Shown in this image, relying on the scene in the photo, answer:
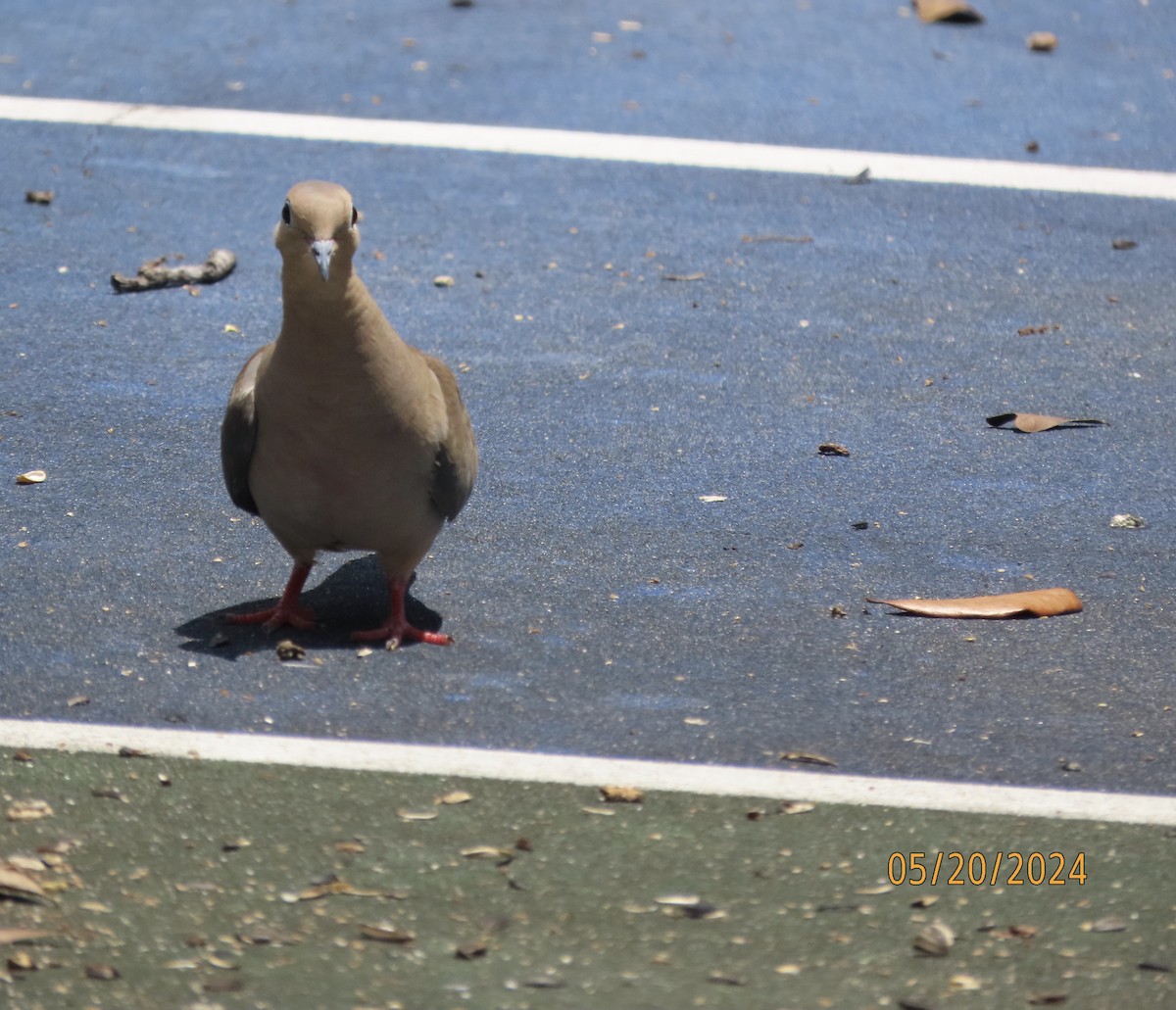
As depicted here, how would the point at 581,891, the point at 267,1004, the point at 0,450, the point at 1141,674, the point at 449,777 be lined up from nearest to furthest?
the point at 267,1004 → the point at 581,891 → the point at 449,777 → the point at 1141,674 → the point at 0,450

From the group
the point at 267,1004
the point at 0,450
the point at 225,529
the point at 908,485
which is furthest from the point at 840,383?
the point at 267,1004

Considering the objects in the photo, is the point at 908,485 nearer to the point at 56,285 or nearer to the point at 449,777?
the point at 449,777

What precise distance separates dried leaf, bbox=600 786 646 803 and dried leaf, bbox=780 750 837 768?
0.41 meters

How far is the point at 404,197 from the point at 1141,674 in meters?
4.91

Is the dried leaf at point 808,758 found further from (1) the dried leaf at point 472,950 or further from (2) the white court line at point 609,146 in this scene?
(2) the white court line at point 609,146

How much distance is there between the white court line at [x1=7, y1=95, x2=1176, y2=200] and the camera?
349 inches

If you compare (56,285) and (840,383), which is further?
(56,285)

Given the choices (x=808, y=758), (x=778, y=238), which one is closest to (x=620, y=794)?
(x=808, y=758)

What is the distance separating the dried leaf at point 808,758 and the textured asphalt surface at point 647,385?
71mm

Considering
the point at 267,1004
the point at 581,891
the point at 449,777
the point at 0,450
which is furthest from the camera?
the point at 0,450

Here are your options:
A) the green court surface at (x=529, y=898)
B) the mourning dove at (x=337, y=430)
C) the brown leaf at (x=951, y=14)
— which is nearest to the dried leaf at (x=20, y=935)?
the green court surface at (x=529, y=898)

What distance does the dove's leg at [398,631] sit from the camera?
15.0ft

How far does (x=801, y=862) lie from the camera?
360 centimetres

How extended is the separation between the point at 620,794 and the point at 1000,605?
158cm
